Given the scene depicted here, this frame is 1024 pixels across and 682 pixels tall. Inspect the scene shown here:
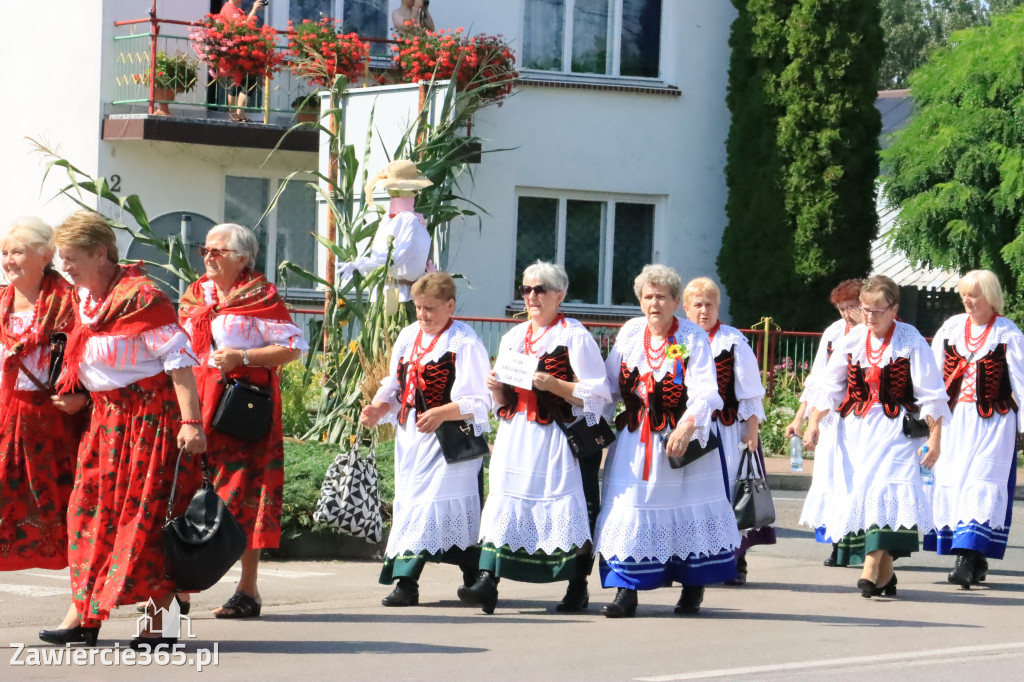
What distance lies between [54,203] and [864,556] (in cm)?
1413

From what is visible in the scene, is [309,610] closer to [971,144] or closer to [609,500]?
[609,500]

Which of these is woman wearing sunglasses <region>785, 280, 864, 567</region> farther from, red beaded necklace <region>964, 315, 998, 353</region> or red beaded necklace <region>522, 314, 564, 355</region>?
red beaded necklace <region>522, 314, 564, 355</region>

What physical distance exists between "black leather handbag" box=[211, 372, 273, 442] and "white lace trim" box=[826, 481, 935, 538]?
3.59 meters

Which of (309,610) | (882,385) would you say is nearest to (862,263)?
(882,385)

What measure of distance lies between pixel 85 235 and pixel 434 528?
2.71 metres

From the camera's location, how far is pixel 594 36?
22.8 metres

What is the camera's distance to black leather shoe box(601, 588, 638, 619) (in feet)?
29.2

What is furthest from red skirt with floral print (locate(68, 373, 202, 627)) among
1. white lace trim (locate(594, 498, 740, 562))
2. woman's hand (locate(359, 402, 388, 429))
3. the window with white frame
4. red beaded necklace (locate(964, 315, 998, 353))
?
the window with white frame

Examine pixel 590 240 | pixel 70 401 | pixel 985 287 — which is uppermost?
pixel 590 240

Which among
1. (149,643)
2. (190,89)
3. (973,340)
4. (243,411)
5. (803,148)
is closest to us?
(149,643)

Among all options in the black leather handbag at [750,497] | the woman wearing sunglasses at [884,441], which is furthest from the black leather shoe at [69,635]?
the woman wearing sunglasses at [884,441]

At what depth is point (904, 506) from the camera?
9.69 m

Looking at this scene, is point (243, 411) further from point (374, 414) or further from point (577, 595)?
point (577, 595)

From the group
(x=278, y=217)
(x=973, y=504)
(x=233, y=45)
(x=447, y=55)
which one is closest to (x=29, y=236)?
(x=973, y=504)
